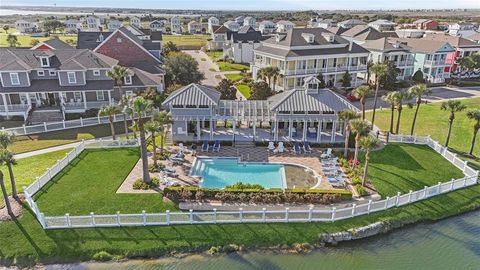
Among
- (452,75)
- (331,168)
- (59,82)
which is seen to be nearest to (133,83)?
(59,82)

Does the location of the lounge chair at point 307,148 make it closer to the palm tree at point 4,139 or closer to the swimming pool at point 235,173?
the swimming pool at point 235,173

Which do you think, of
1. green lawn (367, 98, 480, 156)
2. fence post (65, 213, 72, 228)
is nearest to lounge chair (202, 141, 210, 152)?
fence post (65, 213, 72, 228)

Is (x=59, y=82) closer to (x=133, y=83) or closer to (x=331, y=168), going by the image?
(x=133, y=83)

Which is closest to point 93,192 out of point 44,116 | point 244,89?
point 44,116

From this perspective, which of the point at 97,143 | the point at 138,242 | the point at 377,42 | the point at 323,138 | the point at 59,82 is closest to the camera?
the point at 138,242

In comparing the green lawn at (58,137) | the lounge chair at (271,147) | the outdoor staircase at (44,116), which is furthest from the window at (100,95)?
the lounge chair at (271,147)

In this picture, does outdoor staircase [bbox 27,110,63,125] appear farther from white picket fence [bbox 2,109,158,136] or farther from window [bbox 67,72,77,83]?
window [bbox 67,72,77,83]
